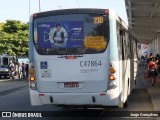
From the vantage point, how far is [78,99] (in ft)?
36.3

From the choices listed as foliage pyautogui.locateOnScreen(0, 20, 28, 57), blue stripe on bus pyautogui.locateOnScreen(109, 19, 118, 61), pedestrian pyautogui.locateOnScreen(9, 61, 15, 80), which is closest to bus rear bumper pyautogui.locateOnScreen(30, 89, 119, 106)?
blue stripe on bus pyautogui.locateOnScreen(109, 19, 118, 61)

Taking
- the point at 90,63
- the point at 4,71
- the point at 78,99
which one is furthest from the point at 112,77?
the point at 4,71

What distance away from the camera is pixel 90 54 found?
1113cm

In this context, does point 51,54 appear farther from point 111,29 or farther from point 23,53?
point 23,53

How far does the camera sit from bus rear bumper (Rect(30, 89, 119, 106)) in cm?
1098

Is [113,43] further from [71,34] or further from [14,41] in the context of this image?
[14,41]

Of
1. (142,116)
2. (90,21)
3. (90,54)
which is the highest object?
(90,21)

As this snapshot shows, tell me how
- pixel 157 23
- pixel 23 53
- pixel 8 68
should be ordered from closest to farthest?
pixel 8 68 → pixel 157 23 → pixel 23 53

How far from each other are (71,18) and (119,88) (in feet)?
7.19

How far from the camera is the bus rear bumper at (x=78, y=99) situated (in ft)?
36.0

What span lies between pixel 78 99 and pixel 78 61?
97cm

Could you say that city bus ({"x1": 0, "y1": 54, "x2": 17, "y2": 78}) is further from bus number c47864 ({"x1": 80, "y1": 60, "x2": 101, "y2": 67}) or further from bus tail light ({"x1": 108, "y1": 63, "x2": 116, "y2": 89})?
bus tail light ({"x1": 108, "y1": 63, "x2": 116, "y2": 89})

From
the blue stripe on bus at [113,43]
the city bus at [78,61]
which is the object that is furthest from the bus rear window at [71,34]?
the blue stripe on bus at [113,43]

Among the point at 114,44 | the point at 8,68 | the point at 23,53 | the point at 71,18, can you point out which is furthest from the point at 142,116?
the point at 23,53
